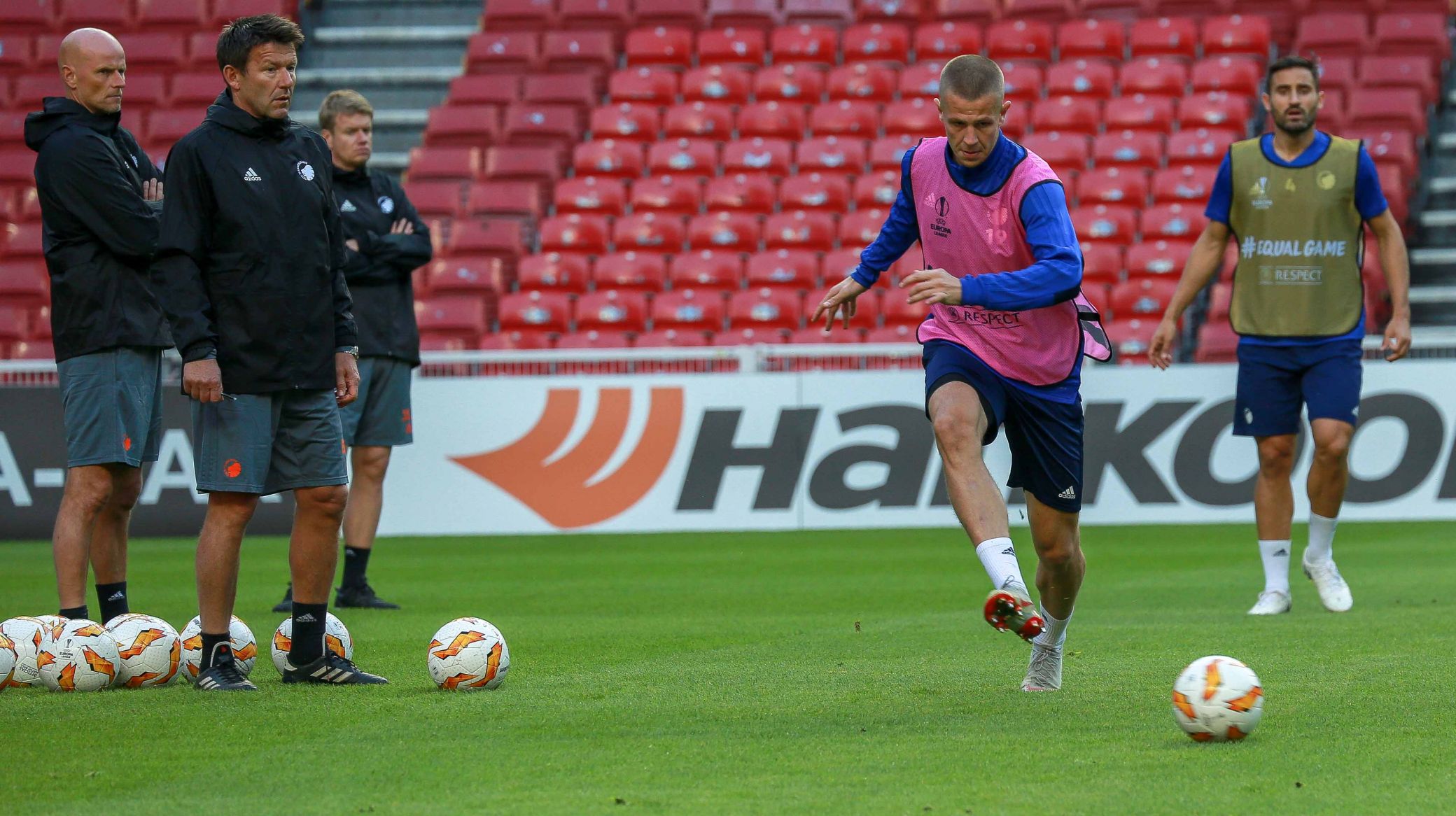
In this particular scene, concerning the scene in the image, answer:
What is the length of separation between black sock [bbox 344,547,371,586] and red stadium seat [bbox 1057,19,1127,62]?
13487 millimetres

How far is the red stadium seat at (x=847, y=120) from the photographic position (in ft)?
63.8

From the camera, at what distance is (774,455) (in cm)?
1341

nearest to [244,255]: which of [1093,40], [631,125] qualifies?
[631,125]

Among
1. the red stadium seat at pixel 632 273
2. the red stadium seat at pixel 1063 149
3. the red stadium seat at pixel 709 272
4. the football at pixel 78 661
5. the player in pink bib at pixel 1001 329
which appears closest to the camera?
the player in pink bib at pixel 1001 329

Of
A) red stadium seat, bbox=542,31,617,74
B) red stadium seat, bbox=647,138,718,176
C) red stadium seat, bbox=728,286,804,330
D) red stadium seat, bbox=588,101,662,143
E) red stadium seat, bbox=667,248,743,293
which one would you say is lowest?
red stadium seat, bbox=728,286,804,330

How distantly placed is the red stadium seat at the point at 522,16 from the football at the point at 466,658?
17059 millimetres

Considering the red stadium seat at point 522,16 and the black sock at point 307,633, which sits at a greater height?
the red stadium seat at point 522,16

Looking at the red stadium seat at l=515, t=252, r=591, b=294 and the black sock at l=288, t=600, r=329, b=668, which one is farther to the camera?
the red stadium seat at l=515, t=252, r=591, b=294

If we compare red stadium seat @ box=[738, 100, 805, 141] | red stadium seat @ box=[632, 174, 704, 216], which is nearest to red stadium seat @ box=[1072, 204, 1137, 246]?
red stadium seat @ box=[738, 100, 805, 141]

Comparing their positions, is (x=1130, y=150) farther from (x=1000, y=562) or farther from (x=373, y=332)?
(x=1000, y=562)

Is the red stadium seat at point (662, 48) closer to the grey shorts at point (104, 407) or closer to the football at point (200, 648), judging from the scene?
the grey shorts at point (104, 407)

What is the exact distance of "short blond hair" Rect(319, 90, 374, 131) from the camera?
8367 mm

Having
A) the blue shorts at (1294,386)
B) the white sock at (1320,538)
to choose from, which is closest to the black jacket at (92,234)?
the blue shorts at (1294,386)

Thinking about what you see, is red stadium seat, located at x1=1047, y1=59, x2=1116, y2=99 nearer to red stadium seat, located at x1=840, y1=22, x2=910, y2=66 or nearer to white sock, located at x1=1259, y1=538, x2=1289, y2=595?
red stadium seat, located at x1=840, y1=22, x2=910, y2=66
